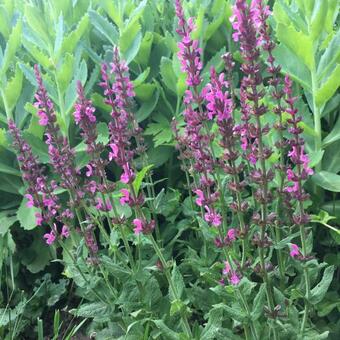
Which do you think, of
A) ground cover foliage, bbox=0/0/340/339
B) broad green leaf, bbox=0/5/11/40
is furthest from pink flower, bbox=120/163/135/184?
broad green leaf, bbox=0/5/11/40

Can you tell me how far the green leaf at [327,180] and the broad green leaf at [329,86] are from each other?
36 centimetres

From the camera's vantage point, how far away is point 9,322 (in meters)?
2.85

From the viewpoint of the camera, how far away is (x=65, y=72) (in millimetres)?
3010

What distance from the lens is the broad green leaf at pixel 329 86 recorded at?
2631 mm

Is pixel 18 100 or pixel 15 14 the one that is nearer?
pixel 18 100

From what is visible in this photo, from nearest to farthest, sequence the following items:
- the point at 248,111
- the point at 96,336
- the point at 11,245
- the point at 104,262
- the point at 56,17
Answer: the point at 248,111, the point at 104,262, the point at 96,336, the point at 11,245, the point at 56,17

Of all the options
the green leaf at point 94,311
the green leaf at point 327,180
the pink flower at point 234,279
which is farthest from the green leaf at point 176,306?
the green leaf at point 327,180

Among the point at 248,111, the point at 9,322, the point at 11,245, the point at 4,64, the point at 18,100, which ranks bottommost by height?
the point at 9,322

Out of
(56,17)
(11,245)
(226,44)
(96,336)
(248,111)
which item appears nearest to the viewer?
(248,111)

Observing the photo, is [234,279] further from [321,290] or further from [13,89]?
[13,89]

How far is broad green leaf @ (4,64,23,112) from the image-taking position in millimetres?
3154

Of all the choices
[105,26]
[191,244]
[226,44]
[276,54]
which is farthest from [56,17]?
[191,244]

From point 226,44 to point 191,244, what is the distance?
4.79 ft

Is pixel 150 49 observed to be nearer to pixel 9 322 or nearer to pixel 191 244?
pixel 191 244
